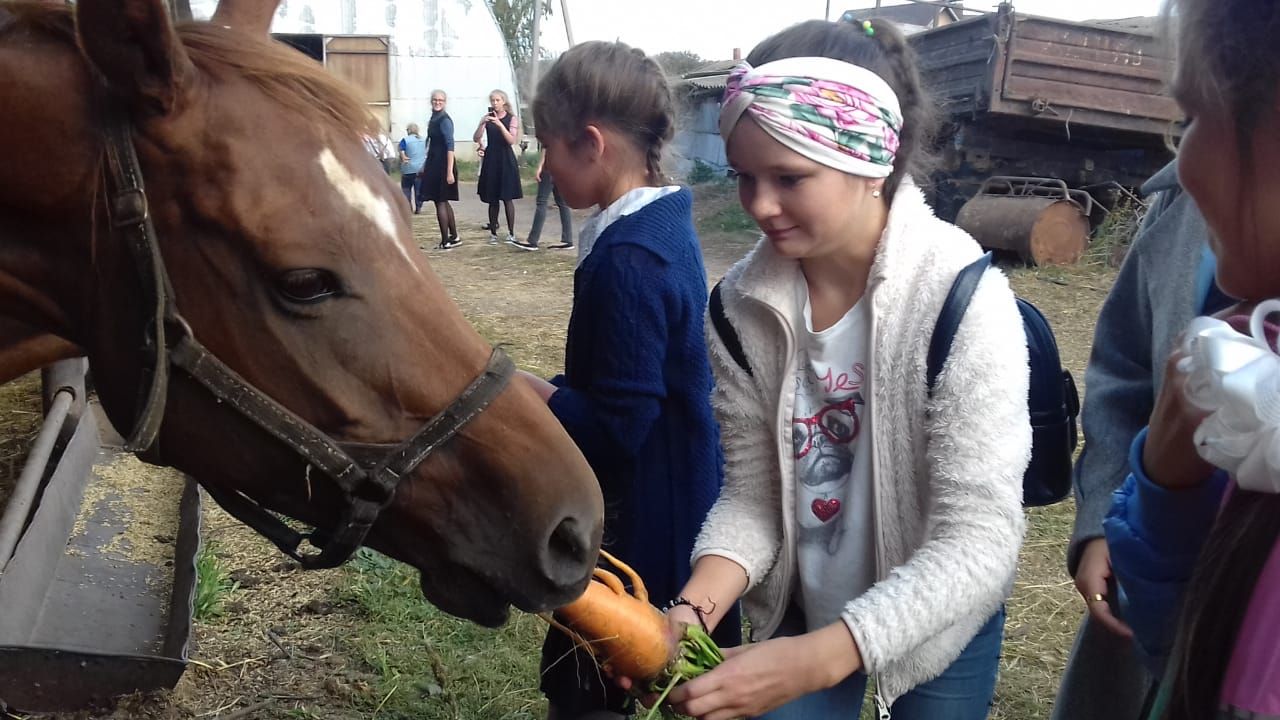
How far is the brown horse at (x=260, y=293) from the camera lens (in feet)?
4.34

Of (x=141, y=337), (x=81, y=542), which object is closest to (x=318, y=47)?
(x=81, y=542)

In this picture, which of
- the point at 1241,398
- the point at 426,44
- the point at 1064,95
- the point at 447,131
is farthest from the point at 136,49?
the point at 426,44

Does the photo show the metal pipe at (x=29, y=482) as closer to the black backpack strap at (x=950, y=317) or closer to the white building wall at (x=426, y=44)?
the black backpack strap at (x=950, y=317)

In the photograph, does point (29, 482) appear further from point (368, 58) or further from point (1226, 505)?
point (368, 58)

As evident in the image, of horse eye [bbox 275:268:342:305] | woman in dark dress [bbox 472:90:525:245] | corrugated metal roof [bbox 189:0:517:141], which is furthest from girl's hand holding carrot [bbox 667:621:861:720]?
corrugated metal roof [bbox 189:0:517:141]

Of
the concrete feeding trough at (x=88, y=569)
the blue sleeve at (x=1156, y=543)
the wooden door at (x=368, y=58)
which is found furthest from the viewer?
the wooden door at (x=368, y=58)

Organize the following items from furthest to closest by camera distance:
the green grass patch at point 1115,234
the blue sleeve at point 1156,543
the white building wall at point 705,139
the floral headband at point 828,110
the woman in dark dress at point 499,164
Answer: the white building wall at point 705,139 < the woman in dark dress at point 499,164 < the green grass patch at point 1115,234 < the floral headband at point 828,110 < the blue sleeve at point 1156,543

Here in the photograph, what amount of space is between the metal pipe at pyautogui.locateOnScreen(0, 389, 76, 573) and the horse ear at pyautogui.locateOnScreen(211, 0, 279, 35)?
5.69ft

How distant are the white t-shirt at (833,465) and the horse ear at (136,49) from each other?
1054 mm

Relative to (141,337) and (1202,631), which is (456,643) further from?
(1202,631)

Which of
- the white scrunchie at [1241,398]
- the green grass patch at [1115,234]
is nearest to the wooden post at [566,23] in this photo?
the green grass patch at [1115,234]

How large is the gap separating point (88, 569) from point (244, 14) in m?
2.20

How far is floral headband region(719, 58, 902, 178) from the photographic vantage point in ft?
4.89

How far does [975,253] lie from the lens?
1.56 meters
